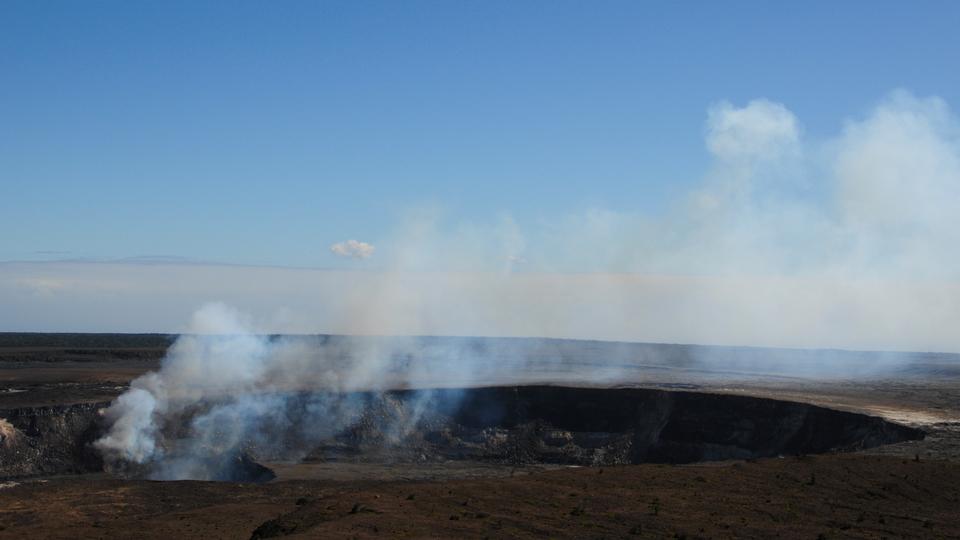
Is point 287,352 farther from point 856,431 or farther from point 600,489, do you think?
point 600,489

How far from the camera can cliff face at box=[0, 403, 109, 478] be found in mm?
44656

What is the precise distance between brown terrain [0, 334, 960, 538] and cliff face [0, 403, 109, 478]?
0.10 m

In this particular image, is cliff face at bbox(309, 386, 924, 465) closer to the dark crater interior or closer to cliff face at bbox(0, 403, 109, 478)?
the dark crater interior

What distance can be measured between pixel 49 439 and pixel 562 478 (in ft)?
100

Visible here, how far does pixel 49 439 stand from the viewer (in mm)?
46969

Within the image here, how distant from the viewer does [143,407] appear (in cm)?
4888

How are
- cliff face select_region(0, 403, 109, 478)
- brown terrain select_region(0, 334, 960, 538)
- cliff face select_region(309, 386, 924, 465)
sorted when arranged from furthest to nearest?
cliff face select_region(309, 386, 924, 465) → cliff face select_region(0, 403, 109, 478) → brown terrain select_region(0, 334, 960, 538)

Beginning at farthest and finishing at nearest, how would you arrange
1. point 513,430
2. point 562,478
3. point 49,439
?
1. point 513,430
2. point 49,439
3. point 562,478

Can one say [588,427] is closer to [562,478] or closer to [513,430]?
[513,430]

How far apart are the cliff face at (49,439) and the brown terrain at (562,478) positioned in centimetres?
10

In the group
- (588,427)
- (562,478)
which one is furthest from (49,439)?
(588,427)

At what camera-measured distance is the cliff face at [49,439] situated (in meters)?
44.7

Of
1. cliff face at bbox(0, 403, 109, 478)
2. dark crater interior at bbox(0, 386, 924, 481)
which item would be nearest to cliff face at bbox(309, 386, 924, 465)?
dark crater interior at bbox(0, 386, 924, 481)

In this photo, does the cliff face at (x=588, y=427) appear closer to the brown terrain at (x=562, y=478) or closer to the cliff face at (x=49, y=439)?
the brown terrain at (x=562, y=478)
